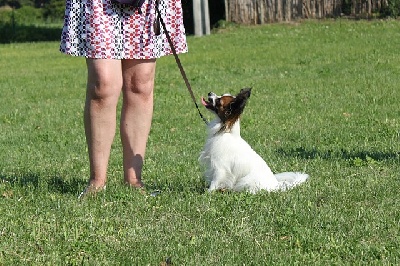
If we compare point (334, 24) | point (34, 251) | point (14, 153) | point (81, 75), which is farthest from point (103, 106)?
point (334, 24)

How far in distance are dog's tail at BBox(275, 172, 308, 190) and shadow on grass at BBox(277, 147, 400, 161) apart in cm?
132

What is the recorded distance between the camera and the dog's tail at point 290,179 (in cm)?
664

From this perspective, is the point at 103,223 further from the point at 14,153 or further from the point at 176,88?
the point at 176,88

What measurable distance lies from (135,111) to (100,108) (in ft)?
1.19

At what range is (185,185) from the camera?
22.9ft

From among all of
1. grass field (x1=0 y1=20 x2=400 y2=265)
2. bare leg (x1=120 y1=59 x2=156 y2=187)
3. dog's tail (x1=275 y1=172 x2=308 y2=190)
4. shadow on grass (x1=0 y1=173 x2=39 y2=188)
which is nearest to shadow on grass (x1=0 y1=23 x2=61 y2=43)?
grass field (x1=0 y1=20 x2=400 y2=265)

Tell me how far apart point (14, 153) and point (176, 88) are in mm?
6330

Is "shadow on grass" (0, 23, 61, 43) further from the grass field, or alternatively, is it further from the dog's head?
the dog's head

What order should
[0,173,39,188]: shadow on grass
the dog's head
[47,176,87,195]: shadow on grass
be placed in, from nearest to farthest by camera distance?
the dog's head → [47,176,87,195]: shadow on grass → [0,173,39,188]: shadow on grass

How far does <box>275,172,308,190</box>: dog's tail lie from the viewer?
664cm

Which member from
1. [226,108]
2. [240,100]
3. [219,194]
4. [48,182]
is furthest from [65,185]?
[240,100]

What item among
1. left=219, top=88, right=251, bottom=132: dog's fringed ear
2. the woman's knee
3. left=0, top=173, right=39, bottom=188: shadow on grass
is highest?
the woman's knee

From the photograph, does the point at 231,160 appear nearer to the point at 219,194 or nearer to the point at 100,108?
the point at 219,194

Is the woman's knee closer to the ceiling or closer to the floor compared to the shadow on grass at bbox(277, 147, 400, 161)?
closer to the ceiling
